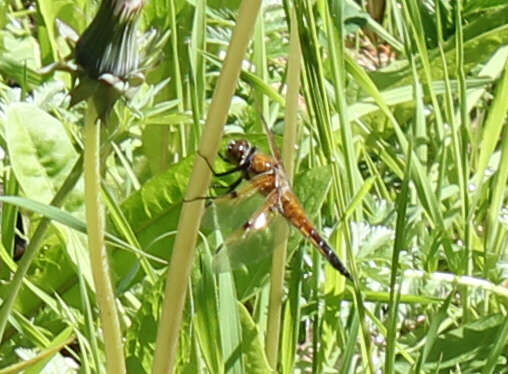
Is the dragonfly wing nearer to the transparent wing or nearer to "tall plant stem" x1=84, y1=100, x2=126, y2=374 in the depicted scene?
the transparent wing

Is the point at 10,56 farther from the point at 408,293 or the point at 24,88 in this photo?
the point at 408,293

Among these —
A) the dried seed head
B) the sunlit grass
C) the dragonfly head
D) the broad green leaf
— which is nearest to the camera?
the dried seed head

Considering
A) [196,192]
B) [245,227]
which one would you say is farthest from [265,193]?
[196,192]

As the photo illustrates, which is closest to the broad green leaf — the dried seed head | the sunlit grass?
the sunlit grass

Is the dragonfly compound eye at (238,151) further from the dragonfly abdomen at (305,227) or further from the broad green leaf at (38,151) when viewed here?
the broad green leaf at (38,151)

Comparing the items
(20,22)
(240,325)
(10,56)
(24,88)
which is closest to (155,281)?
(240,325)

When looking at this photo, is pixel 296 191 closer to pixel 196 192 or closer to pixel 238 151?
pixel 238 151
